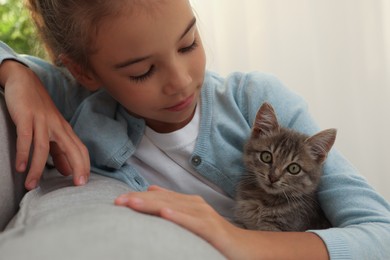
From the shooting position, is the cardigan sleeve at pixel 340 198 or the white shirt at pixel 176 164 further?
the white shirt at pixel 176 164

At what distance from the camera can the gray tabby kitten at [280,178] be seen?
124 centimetres

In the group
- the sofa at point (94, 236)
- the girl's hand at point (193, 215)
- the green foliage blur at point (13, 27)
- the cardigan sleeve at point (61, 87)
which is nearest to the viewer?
the sofa at point (94, 236)

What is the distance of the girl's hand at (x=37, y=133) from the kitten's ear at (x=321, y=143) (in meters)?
0.62

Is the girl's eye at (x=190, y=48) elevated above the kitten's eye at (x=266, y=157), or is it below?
above

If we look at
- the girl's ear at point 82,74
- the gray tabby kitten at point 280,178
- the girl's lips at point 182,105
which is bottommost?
the gray tabby kitten at point 280,178

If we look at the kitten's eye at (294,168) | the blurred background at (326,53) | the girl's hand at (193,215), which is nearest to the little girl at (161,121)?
the girl's hand at (193,215)

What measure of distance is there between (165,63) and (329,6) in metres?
1.20

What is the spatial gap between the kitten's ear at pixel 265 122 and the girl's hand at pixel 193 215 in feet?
1.52

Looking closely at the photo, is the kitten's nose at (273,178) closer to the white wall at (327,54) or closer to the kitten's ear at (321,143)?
the kitten's ear at (321,143)

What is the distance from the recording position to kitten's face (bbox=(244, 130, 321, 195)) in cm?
127

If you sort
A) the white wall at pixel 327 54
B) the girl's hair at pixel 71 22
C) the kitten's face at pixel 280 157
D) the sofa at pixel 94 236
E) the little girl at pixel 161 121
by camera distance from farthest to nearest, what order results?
the white wall at pixel 327 54
the kitten's face at pixel 280 157
the girl's hair at pixel 71 22
the little girl at pixel 161 121
the sofa at pixel 94 236

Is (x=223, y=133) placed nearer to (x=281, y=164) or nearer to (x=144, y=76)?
(x=281, y=164)

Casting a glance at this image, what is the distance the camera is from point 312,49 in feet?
6.54

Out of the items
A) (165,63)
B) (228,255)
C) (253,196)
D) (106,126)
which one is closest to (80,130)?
(106,126)
